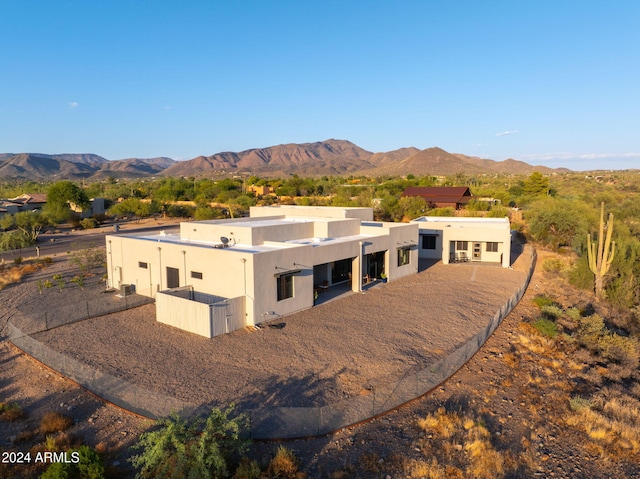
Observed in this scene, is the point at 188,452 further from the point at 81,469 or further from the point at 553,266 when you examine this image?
the point at 553,266

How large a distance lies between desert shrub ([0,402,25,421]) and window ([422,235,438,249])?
26919 millimetres

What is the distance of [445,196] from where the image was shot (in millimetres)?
57250

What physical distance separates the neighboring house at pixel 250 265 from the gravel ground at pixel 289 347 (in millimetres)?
753

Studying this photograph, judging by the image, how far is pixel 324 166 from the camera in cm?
19850

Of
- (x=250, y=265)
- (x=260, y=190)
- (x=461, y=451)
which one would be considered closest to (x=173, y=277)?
(x=250, y=265)

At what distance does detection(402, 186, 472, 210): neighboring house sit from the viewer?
55938mm

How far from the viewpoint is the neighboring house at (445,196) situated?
55938 mm

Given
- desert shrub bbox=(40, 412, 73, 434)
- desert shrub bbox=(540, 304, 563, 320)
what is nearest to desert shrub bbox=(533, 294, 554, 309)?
desert shrub bbox=(540, 304, 563, 320)

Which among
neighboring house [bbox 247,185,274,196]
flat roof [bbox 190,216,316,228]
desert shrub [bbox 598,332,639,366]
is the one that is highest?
neighboring house [bbox 247,185,274,196]

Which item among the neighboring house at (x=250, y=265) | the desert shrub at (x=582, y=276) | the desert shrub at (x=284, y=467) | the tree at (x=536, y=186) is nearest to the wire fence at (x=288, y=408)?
the desert shrub at (x=284, y=467)

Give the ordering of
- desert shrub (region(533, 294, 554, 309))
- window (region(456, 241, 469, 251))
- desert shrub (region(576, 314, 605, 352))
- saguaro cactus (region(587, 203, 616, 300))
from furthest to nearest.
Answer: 1. window (region(456, 241, 469, 251))
2. saguaro cactus (region(587, 203, 616, 300))
3. desert shrub (region(533, 294, 554, 309))
4. desert shrub (region(576, 314, 605, 352))

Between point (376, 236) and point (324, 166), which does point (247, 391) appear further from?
point (324, 166)

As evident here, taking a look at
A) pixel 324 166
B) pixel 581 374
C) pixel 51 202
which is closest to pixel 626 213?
pixel 581 374

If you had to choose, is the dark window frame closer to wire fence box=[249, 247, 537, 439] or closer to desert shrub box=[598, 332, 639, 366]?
wire fence box=[249, 247, 537, 439]
